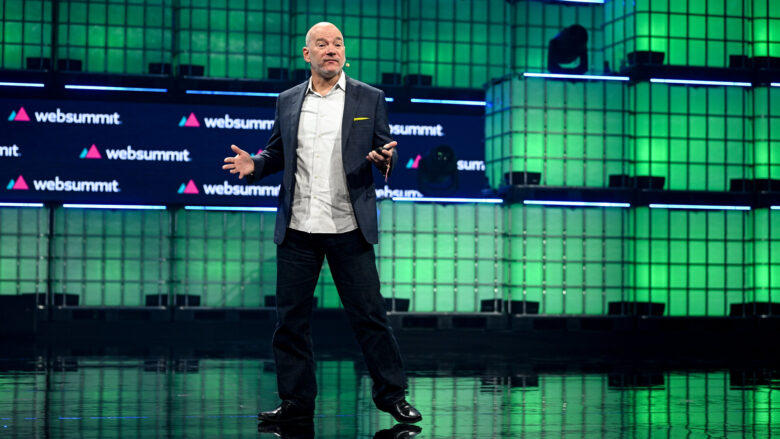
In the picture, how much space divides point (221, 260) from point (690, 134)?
5.61 m

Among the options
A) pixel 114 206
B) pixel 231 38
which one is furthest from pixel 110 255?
pixel 231 38

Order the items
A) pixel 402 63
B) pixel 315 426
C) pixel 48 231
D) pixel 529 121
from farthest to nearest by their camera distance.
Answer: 1. pixel 402 63
2. pixel 48 231
3. pixel 529 121
4. pixel 315 426

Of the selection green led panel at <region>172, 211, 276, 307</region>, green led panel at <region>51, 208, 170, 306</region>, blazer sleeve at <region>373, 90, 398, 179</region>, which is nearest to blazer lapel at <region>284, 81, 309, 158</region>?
blazer sleeve at <region>373, 90, 398, 179</region>

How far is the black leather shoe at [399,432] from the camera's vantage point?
4059 millimetres

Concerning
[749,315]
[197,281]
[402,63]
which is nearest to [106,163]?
[197,281]

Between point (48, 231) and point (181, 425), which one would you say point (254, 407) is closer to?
point (181, 425)

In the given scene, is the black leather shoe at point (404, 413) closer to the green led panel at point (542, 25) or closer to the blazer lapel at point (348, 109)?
the blazer lapel at point (348, 109)

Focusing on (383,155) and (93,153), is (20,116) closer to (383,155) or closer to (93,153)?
(93,153)

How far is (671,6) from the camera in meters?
12.0

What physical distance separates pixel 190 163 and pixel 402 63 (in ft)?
9.47

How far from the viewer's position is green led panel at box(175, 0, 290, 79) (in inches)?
515

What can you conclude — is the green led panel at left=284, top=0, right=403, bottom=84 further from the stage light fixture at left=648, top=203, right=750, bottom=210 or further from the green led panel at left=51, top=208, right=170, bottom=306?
the stage light fixture at left=648, top=203, right=750, bottom=210

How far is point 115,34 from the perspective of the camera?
13.0 metres

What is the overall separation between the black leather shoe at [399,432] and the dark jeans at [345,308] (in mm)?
208
